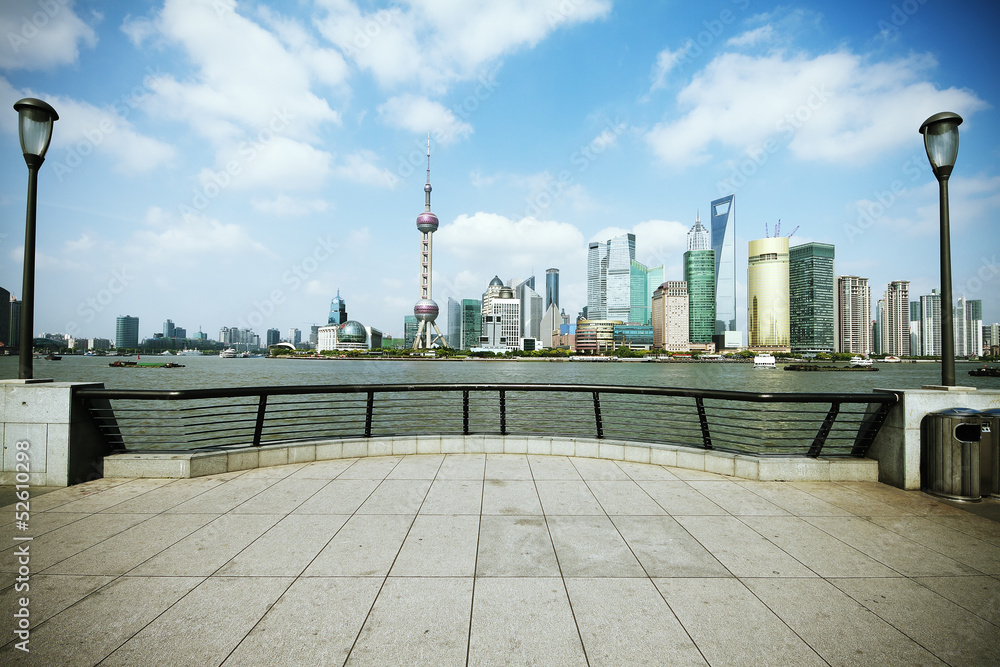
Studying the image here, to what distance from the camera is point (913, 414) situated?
220 inches

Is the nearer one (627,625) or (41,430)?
(627,625)

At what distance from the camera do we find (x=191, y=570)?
3488mm

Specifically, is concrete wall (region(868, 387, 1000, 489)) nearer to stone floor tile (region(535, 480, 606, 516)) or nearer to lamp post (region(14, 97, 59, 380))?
stone floor tile (region(535, 480, 606, 516))

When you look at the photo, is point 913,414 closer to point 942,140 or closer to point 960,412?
point 960,412

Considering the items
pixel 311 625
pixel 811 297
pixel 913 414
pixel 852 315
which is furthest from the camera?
pixel 852 315

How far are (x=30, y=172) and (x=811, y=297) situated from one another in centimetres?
19199

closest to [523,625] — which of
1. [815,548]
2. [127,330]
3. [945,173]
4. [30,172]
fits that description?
[815,548]

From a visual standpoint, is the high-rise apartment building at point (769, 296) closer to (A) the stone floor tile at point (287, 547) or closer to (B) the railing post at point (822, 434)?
(B) the railing post at point (822, 434)

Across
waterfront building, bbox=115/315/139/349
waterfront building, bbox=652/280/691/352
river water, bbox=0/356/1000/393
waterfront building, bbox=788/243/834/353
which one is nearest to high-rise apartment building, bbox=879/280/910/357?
waterfront building, bbox=788/243/834/353

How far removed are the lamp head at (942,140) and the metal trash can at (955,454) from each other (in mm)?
3281

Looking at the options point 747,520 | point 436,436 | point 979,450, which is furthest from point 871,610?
point 436,436

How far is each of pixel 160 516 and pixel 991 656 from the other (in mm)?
→ 6628

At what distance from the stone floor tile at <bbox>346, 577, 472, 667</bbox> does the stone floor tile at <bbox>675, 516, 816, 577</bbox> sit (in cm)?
219

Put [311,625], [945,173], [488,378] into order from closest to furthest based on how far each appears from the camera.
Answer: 1. [311,625]
2. [945,173]
3. [488,378]
